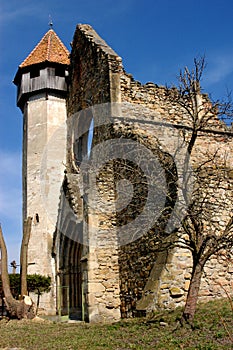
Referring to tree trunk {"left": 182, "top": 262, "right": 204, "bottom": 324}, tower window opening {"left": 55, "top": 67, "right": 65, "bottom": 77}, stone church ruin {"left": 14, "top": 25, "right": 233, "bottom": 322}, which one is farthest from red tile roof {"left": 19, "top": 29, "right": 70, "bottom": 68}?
tree trunk {"left": 182, "top": 262, "right": 204, "bottom": 324}

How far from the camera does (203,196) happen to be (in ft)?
35.7

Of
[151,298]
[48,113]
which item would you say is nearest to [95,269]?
[151,298]

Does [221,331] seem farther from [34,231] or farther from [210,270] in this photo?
[34,231]

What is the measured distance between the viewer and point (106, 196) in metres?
12.9

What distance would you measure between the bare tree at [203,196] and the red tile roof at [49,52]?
9596 millimetres

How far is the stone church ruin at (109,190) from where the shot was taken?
34.1 ft

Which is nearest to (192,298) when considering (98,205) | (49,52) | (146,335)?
(146,335)

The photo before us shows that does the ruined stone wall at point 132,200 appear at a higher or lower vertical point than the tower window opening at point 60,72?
lower

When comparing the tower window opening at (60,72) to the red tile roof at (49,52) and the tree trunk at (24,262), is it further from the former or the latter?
the tree trunk at (24,262)

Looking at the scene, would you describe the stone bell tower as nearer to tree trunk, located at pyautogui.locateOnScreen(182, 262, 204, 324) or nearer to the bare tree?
the bare tree

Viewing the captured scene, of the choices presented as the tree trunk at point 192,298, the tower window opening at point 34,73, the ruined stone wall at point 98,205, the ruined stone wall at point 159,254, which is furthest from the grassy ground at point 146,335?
the tower window opening at point 34,73

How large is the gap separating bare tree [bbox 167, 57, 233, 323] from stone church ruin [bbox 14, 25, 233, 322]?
8.5 inches

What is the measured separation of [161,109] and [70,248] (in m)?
6.20

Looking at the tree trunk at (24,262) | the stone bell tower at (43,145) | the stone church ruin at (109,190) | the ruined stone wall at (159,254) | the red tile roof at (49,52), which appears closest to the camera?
the ruined stone wall at (159,254)
